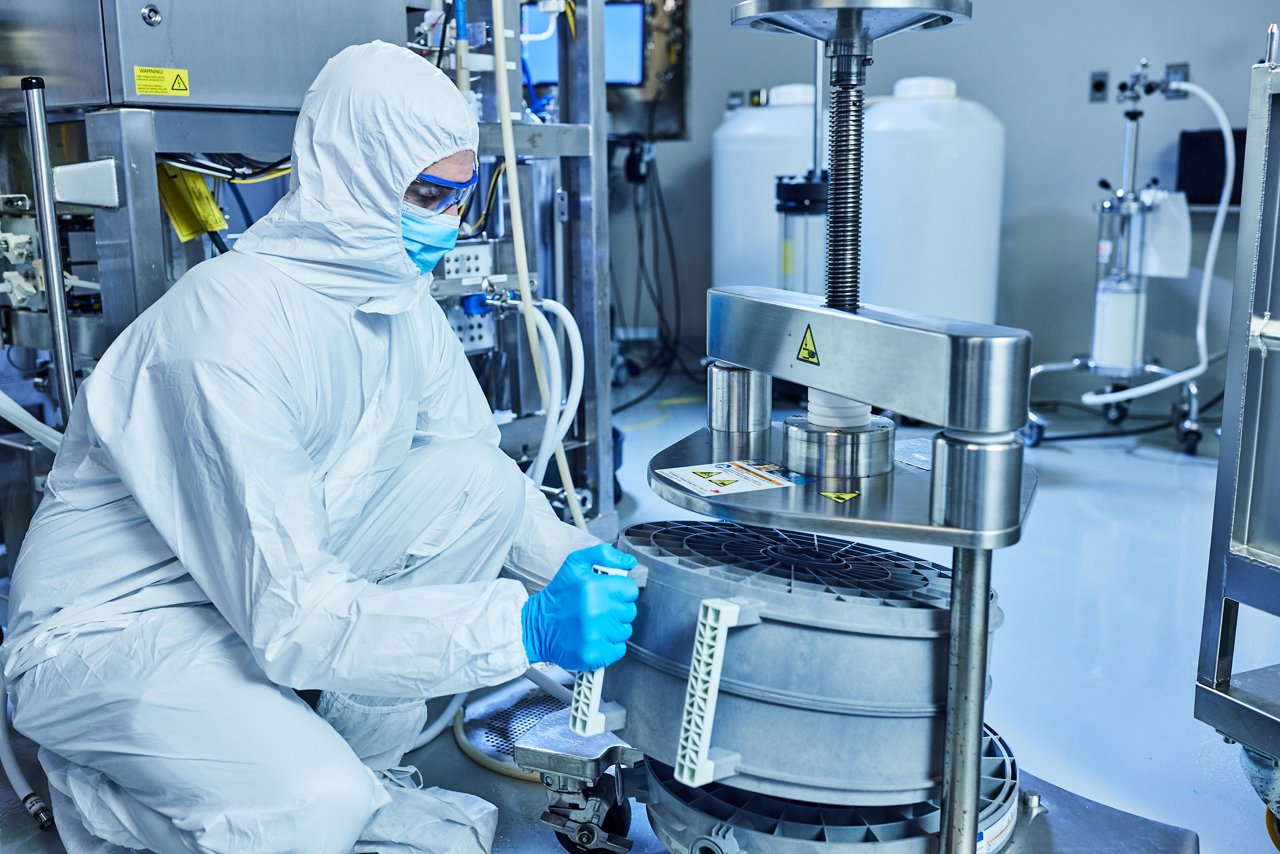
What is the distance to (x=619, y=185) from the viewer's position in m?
4.19

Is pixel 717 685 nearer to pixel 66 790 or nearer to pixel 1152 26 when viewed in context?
pixel 66 790

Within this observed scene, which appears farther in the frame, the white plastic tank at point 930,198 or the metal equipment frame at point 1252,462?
the white plastic tank at point 930,198

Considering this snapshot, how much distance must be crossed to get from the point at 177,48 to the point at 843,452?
102 centimetres

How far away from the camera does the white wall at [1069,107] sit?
3.25 m

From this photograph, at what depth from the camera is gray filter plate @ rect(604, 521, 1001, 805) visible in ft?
3.29

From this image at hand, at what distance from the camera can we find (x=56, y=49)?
5.04ft

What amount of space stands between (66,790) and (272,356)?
0.53 m

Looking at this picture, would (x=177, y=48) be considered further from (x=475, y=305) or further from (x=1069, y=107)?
(x=1069, y=107)

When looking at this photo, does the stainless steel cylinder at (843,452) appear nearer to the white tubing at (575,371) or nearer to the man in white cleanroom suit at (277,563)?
the man in white cleanroom suit at (277,563)

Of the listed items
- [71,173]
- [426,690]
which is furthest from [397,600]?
[71,173]

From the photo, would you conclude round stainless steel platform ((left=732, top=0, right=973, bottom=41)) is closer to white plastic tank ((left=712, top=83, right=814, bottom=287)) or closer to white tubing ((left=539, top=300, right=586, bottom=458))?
white tubing ((left=539, top=300, right=586, bottom=458))

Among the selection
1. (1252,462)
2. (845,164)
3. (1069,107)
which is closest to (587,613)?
(845,164)

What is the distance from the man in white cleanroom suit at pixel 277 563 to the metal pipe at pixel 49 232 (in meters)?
0.28

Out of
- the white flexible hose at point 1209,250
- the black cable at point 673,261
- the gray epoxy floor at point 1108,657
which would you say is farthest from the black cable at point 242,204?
the white flexible hose at point 1209,250
